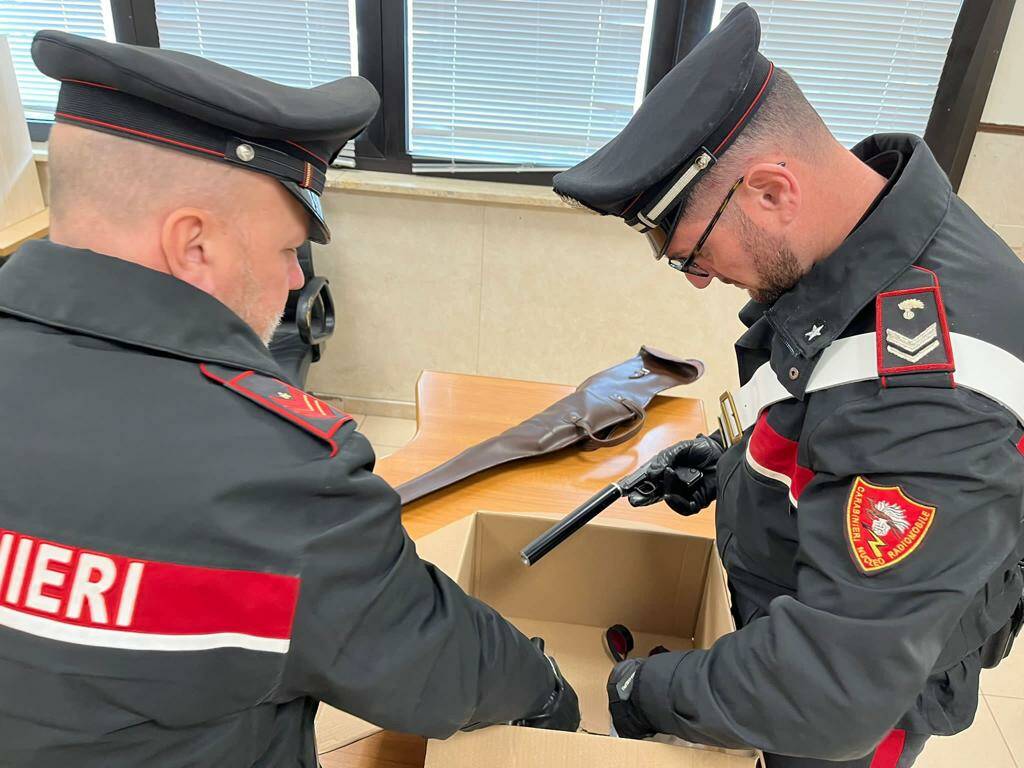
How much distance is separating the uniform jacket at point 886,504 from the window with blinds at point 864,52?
1840 mm

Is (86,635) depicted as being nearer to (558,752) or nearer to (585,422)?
(558,752)

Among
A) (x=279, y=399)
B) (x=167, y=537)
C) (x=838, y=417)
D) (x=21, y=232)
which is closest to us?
(x=167, y=537)

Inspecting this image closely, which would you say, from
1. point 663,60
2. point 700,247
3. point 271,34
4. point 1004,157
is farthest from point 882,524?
point 271,34

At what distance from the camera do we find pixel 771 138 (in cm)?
84

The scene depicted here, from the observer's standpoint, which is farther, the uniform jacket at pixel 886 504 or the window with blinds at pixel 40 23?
the window with blinds at pixel 40 23

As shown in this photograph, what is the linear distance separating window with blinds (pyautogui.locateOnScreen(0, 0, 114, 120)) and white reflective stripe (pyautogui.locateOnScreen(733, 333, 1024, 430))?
2.95m

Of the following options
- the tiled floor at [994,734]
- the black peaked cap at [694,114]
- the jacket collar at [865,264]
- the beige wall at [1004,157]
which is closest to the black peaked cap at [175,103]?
the black peaked cap at [694,114]

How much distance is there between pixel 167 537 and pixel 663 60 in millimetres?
2508

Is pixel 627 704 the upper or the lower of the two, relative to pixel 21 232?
upper

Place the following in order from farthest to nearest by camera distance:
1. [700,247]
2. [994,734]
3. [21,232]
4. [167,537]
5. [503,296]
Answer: [503,296]
[21,232]
[994,734]
[700,247]
[167,537]

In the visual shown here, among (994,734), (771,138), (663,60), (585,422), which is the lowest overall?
(994,734)

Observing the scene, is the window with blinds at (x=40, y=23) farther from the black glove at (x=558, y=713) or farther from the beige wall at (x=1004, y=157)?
the beige wall at (x=1004, y=157)

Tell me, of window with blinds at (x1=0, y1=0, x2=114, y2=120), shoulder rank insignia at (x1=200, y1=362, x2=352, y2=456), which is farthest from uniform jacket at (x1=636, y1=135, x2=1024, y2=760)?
window with blinds at (x1=0, y1=0, x2=114, y2=120)

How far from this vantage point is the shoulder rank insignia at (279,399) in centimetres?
64
